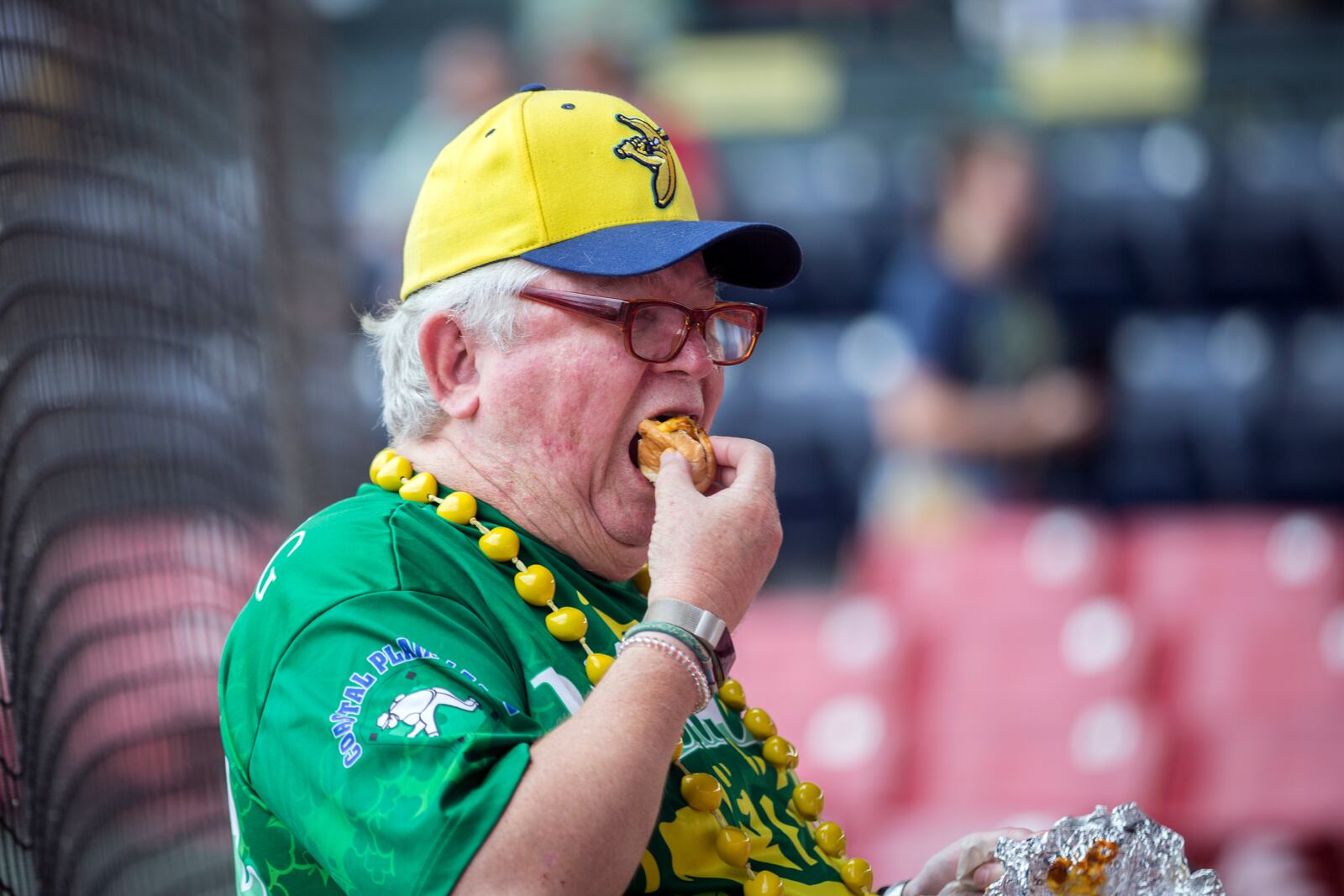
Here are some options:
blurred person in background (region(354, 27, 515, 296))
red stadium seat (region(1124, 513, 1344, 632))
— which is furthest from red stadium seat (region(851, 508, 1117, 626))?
blurred person in background (region(354, 27, 515, 296))

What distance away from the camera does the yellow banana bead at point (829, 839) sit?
6.57 feet

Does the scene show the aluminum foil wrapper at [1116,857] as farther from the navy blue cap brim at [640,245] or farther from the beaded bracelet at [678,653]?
the navy blue cap brim at [640,245]

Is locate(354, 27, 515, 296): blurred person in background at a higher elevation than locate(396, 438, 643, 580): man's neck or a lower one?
higher

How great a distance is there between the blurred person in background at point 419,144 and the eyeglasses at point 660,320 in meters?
4.40

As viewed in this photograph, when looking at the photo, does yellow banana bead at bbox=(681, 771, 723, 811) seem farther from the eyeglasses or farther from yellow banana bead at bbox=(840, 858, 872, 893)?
the eyeglasses

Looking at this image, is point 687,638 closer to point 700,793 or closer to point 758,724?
point 700,793

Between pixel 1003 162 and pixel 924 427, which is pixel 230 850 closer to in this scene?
pixel 924 427

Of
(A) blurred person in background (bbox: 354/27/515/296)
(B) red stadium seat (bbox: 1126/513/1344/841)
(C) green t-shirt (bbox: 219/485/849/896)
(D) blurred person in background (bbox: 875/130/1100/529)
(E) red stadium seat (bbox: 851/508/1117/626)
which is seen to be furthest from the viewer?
(A) blurred person in background (bbox: 354/27/515/296)

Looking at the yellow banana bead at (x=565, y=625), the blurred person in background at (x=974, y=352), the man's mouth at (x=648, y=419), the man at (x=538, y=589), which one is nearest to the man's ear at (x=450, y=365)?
the man at (x=538, y=589)

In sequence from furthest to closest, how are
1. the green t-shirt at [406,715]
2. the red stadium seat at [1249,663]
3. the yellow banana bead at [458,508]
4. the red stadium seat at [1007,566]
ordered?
1. the red stadium seat at [1007,566]
2. the red stadium seat at [1249,663]
3. the yellow banana bead at [458,508]
4. the green t-shirt at [406,715]

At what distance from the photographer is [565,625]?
5.66ft

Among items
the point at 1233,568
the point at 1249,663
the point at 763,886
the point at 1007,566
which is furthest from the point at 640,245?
the point at 1233,568

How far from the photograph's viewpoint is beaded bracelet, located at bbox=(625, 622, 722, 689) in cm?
150

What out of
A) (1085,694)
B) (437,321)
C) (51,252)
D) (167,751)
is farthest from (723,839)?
(1085,694)
